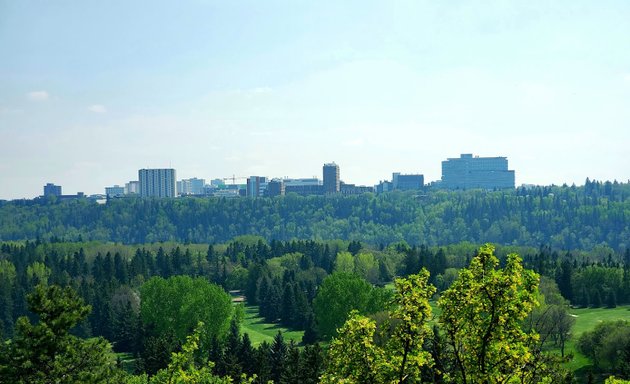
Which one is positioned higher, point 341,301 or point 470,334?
point 470,334

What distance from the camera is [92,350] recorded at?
40500mm

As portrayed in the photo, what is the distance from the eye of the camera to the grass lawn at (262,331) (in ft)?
386

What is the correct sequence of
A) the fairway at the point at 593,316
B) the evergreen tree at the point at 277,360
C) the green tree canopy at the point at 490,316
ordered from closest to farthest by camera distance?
the green tree canopy at the point at 490,316 → the evergreen tree at the point at 277,360 → the fairway at the point at 593,316

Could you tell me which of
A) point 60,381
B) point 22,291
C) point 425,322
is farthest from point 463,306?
Answer: point 22,291

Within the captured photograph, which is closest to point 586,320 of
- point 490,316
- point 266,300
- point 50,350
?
point 266,300

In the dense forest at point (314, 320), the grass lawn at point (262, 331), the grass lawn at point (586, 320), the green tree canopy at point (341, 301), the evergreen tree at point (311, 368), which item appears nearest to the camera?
the dense forest at point (314, 320)

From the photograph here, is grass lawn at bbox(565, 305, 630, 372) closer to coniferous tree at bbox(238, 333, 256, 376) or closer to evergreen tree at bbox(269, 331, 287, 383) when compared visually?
evergreen tree at bbox(269, 331, 287, 383)

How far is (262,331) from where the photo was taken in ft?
414

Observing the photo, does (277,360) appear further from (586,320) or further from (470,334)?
(470,334)

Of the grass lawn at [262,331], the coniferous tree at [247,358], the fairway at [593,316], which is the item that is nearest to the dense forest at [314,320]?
the coniferous tree at [247,358]

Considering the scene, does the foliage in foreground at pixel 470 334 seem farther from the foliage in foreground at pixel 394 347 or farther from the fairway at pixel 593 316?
the fairway at pixel 593 316

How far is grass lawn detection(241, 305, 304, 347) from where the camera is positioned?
11756cm

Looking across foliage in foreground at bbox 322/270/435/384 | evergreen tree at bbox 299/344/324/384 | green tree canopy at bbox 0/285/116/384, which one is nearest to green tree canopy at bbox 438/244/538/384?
foliage in foreground at bbox 322/270/435/384

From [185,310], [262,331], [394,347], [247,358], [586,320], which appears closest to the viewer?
[394,347]
